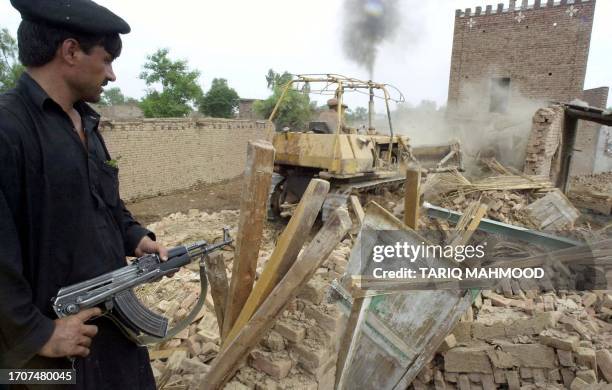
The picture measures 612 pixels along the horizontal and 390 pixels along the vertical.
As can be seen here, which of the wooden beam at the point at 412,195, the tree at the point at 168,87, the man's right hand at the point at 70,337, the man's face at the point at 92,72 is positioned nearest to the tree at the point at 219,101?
the tree at the point at 168,87

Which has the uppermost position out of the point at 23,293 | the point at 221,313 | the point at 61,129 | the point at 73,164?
the point at 61,129

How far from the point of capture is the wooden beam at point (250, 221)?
71.6 inches

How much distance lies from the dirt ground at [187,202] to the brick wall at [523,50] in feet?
37.7

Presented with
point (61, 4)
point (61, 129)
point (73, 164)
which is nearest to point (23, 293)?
point (73, 164)

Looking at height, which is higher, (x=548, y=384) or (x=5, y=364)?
(x=5, y=364)

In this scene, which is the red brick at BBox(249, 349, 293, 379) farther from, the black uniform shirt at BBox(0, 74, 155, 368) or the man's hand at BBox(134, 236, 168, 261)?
the black uniform shirt at BBox(0, 74, 155, 368)

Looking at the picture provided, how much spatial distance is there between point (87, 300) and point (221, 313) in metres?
0.84

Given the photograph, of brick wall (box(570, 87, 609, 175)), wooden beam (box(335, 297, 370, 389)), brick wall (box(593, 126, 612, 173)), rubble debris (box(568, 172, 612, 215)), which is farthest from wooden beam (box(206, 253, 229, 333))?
brick wall (box(593, 126, 612, 173))

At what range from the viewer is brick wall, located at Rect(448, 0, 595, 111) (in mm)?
14312

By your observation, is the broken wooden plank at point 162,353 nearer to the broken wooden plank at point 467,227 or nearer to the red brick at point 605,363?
the broken wooden plank at point 467,227

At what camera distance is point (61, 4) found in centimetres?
136

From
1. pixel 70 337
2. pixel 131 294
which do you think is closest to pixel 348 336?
pixel 131 294

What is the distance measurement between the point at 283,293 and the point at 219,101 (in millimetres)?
25489

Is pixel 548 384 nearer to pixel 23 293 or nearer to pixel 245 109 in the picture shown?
pixel 23 293
